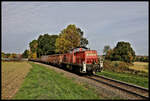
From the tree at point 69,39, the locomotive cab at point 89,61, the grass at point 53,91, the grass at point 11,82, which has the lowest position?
the grass at point 11,82

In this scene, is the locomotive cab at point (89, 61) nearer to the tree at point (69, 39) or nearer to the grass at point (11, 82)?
the grass at point (11, 82)

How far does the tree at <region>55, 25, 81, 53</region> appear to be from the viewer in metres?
42.8

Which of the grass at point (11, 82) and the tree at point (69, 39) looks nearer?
the grass at point (11, 82)

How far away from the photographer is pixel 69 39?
43469mm

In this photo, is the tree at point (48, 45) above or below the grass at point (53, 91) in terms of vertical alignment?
above

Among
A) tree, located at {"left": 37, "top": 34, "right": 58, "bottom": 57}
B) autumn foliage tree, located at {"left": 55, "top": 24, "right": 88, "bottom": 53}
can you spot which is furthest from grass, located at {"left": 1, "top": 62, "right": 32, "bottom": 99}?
tree, located at {"left": 37, "top": 34, "right": 58, "bottom": 57}

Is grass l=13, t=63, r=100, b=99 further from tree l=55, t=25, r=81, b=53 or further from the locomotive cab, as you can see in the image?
tree l=55, t=25, r=81, b=53

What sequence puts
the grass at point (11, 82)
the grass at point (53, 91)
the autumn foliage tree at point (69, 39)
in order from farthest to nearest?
the autumn foliage tree at point (69, 39), the grass at point (11, 82), the grass at point (53, 91)

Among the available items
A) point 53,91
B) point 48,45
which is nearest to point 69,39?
point 48,45

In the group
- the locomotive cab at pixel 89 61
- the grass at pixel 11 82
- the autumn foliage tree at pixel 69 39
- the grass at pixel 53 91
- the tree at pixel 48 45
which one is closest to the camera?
the grass at pixel 53 91

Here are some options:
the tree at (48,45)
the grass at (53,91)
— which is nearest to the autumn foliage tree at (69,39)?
the grass at (53,91)

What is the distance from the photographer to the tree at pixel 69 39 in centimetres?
4278

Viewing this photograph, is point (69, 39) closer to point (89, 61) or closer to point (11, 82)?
point (89, 61)

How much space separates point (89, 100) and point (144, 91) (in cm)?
443
